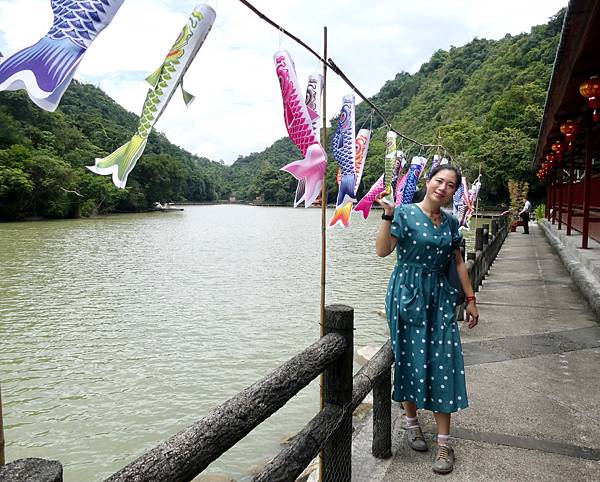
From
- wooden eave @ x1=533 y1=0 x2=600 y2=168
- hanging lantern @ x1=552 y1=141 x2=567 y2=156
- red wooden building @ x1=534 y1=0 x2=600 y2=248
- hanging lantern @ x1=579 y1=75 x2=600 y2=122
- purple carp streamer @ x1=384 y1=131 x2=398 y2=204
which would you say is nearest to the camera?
purple carp streamer @ x1=384 y1=131 x2=398 y2=204

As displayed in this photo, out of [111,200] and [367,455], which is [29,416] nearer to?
[367,455]

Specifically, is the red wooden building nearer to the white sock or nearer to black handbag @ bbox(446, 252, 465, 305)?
black handbag @ bbox(446, 252, 465, 305)

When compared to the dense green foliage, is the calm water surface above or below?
below

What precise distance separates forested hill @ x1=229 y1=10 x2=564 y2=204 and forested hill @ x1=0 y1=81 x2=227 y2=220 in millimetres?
15688

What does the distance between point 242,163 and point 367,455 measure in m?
138

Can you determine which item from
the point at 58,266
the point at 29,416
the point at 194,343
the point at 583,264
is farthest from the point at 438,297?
the point at 58,266

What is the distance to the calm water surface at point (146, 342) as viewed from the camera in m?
4.66

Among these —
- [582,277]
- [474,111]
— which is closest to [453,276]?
[582,277]

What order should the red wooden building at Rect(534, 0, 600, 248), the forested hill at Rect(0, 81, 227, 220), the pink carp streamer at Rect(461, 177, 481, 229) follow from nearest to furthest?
the red wooden building at Rect(534, 0, 600, 248), the pink carp streamer at Rect(461, 177, 481, 229), the forested hill at Rect(0, 81, 227, 220)

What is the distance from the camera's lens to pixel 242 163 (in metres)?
138

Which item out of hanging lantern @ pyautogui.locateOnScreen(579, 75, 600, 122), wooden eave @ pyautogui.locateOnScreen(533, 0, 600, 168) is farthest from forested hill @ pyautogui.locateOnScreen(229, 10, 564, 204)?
hanging lantern @ pyautogui.locateOnScreen(579, 75, 600, 122)

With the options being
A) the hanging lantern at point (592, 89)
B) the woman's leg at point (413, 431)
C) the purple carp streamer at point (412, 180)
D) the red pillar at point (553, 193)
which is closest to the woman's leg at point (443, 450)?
the woman's leg at point (413, 431)

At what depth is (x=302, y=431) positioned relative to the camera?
1895 millimetres

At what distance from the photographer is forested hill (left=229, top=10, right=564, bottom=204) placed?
36.4 metres
